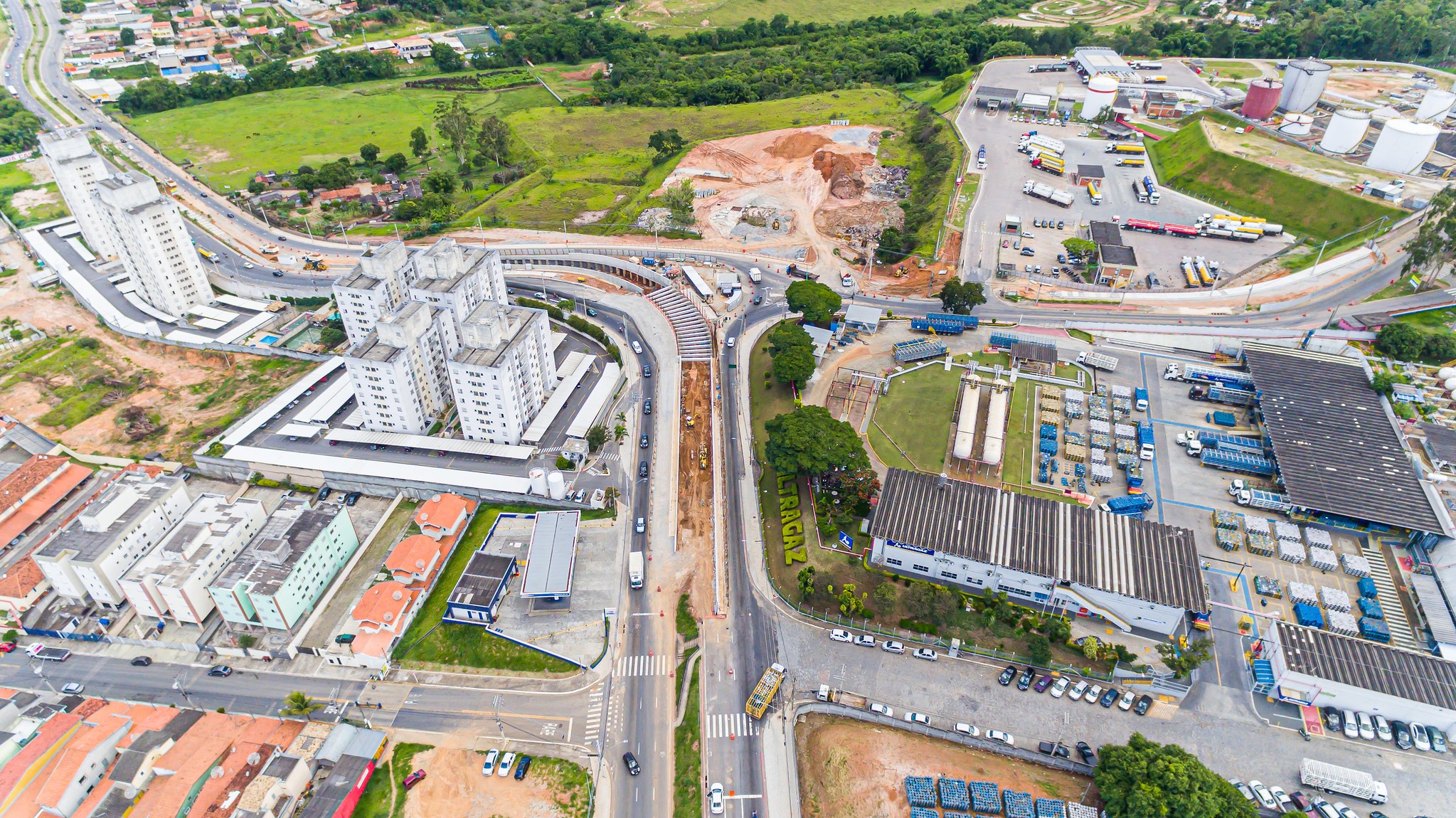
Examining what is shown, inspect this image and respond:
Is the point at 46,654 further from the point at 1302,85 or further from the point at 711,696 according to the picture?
the point at 1302,85

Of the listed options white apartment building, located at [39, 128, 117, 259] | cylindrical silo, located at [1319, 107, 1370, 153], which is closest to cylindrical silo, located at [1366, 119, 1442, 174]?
→ cylindrical silo, located at [1319, 107, 1370, 153]

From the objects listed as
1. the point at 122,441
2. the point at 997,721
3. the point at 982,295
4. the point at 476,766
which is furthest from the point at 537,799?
the point at 982,295

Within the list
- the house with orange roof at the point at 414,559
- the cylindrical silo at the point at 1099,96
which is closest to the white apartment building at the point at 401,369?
the house with orange roof at the point at 414,559

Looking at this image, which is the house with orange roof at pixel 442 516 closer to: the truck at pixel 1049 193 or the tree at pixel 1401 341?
the truck at pixel 1049 193

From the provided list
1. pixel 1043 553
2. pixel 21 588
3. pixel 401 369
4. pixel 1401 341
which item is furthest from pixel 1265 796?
pixel 21 588

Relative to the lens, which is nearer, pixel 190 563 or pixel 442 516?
pixel 190 563

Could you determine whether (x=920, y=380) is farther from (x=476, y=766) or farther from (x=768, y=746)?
(x=476, y=766)
